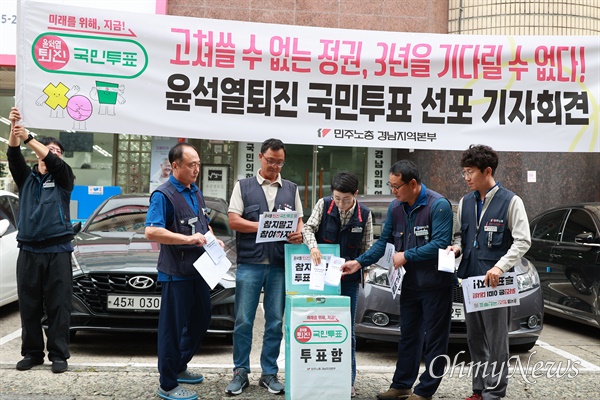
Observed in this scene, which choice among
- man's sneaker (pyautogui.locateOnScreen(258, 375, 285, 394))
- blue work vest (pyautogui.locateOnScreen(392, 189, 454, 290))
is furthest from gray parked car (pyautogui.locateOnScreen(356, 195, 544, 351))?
man's sneaker (pyautogui.locateOnScreen(258, 375, 285, 394))

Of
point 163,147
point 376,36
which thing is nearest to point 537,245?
point 376,36

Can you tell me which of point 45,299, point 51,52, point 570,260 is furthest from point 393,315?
point 51,52

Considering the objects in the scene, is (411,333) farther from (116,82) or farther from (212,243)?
(116,82)

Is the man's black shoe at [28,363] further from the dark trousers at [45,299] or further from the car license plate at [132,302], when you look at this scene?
the car license plate at [132,302]

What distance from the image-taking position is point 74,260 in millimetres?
6020

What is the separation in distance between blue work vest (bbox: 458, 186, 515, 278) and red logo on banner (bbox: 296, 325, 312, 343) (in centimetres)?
119

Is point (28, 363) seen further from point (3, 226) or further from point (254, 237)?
point (3, 226)

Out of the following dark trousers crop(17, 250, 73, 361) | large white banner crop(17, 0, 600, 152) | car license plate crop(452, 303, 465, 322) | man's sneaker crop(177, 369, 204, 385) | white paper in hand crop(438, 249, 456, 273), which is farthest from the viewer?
car license plate crop(452, 303, 465, 322)

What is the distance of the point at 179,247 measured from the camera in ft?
15.0

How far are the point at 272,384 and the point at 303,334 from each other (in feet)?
2.01

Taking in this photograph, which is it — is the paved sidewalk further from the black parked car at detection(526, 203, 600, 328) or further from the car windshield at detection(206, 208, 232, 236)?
the car windshield at detection(206, 208, 232, 236)

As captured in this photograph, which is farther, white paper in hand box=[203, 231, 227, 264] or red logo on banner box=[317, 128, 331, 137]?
red logo on banner box=[317, 128, 331, 137]

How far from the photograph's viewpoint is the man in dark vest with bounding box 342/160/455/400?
4.64 metres

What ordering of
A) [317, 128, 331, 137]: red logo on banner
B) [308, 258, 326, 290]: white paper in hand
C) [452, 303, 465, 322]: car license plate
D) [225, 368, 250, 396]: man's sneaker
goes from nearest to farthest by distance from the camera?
[308, 258, 326, 290]: white paper in hand
[225, 368, 250, 396]: man's sneaker
[317, 128, 331, 137]: red logo on banner
[452, 303, 465, 322]: car license plate
